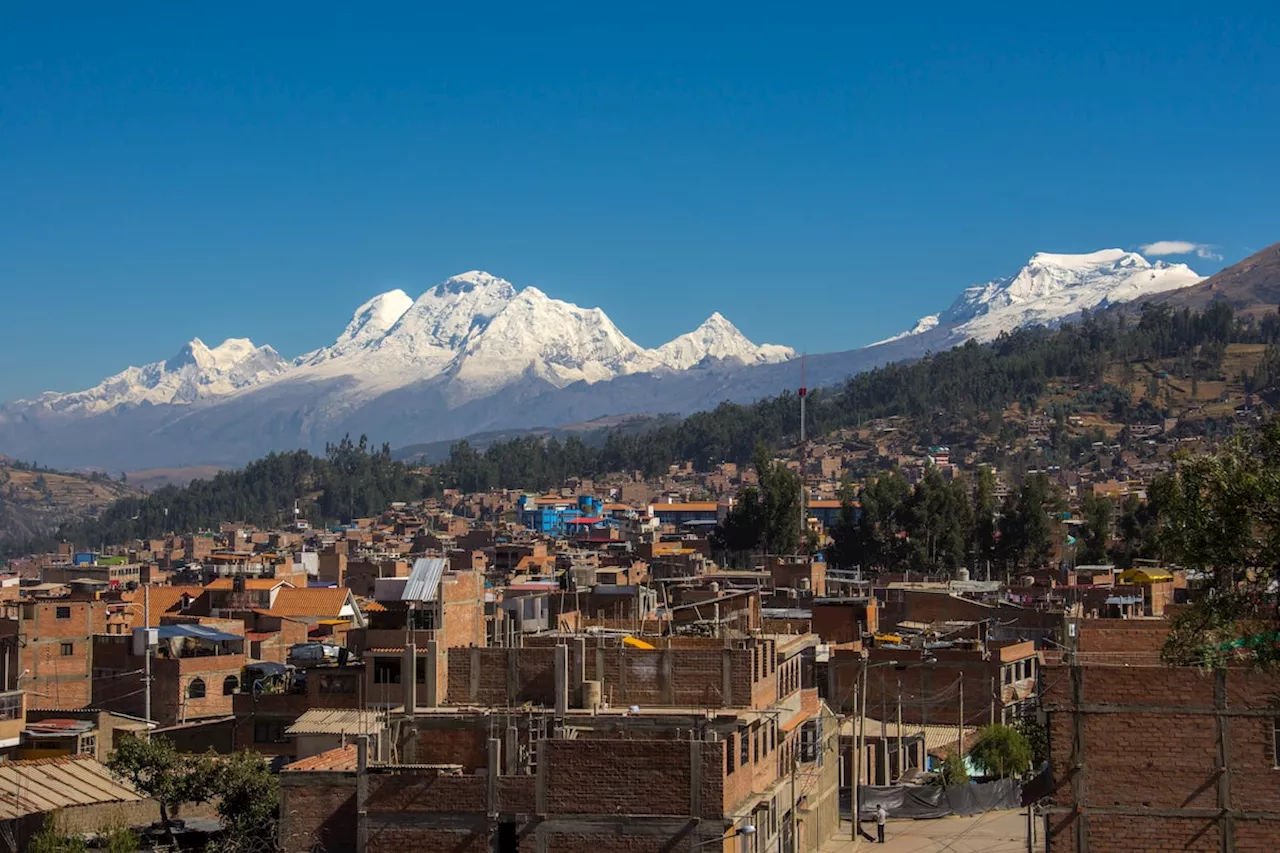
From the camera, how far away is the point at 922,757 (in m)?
43.3

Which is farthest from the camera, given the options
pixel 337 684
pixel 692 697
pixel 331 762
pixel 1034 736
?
pixel 1034 736

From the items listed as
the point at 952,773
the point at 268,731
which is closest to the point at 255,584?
the point at 268,731

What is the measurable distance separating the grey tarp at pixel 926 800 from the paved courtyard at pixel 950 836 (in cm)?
34

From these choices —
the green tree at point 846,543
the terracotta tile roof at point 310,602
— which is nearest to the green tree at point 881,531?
the green tree at point 846,543

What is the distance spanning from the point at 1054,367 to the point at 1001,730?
14805cm

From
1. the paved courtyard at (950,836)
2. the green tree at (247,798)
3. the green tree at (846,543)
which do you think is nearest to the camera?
the green tree at (247,798)

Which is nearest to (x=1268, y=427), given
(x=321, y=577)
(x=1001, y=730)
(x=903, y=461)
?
(x=1001, y=730)

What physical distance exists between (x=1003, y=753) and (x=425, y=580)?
45.7 feet

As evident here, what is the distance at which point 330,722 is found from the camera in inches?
1385

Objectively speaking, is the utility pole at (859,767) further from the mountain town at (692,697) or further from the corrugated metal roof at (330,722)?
the corrugated metal roof at (330,722)

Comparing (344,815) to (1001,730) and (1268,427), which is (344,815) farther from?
(1001,730)

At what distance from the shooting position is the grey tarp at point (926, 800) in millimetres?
37719

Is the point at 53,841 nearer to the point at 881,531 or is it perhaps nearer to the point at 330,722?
the point at 330,722

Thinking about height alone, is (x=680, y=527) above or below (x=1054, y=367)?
below
